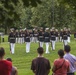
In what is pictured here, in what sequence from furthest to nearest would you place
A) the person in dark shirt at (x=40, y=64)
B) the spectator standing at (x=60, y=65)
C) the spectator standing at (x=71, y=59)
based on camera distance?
the spectator standing at (x=71, y=59)
the person in dark shirt at (x=40, y=64)
the spectator standing at (x=60, y=65)

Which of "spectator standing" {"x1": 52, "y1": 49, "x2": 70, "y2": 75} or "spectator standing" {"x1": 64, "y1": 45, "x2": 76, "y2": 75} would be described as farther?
"spectator standing" {"x1": 64, "y1": 45, "x2": 76, "y2": 75}

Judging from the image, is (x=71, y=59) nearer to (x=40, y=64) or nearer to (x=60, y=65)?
(x=60, y=65)

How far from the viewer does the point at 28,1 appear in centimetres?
545

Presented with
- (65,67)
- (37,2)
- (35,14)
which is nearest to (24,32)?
(35,14)

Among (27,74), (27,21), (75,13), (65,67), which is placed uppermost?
(75,13)

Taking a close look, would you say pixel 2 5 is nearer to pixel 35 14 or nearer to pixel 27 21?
pixel 35 14

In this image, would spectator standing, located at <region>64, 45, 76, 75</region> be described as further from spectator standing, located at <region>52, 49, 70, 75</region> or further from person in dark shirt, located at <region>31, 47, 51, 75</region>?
person in dark shirt, located at <region>31, 47, 51, 75</region>

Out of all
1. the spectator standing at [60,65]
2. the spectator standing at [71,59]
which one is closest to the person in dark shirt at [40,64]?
the spectator standing at [60,65]

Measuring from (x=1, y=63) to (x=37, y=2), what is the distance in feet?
6.87

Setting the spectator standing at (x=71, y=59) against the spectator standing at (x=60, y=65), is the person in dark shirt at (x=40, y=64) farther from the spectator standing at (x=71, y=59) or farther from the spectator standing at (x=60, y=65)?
the spectator standing at (x=71, y=59)

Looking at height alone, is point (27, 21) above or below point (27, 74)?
below

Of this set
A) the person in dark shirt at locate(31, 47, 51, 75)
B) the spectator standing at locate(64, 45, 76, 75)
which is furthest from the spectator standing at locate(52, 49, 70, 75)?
the spectator standing at locate(64, 45, 76, 75)

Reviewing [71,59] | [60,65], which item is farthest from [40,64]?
[71,59]

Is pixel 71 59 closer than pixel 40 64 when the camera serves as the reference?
No
